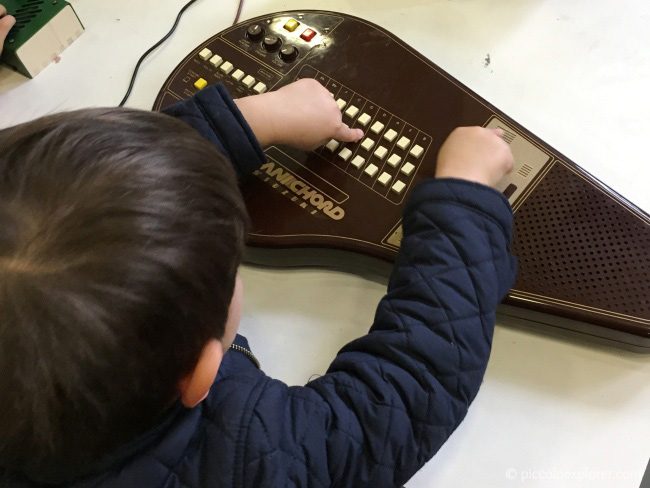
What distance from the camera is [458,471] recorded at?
492mm

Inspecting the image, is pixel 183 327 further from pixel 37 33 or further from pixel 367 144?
pixel 37 33

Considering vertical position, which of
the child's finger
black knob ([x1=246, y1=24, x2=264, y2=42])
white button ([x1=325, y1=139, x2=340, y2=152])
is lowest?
white button ([x1=325, y1=139, x2=340, y2=152])

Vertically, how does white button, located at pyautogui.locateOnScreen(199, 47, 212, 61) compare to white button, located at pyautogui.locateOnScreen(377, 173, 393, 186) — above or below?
above

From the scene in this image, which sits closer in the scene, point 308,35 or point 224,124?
point 224,124

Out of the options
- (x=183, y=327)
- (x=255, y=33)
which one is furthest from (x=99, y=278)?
(x=255, y=33)

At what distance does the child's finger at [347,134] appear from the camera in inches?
24.0

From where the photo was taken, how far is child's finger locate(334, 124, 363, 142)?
608 millimetres

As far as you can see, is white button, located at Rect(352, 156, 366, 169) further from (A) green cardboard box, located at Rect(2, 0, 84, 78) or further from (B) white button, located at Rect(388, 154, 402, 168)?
(A) green cardboard box, located at Rect(2, 0, 84, 78)

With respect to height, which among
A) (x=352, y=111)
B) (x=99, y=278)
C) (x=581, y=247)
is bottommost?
(x=581, y=247)

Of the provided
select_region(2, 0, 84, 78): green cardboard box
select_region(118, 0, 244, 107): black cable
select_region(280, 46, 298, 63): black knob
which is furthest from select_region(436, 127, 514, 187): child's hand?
select_region(2, 0, 84, 78): green cardboard box

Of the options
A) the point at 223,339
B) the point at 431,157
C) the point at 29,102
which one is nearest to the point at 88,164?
the point at 223,339

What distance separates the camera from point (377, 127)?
24.4 inches

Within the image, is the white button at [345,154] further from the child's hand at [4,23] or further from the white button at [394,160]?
the child's hand at [4,23]

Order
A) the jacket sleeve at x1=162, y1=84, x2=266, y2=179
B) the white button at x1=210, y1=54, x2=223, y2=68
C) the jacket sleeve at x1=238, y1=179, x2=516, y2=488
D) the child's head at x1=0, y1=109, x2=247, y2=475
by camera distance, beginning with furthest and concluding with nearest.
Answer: the white button at x1=210, y1=54, x2=223, y2=68 → the jacket sleeve at x1=162, y1=84, x2=266, y2=179 → the jacket sleeve at x1=238, y1=179, x2=516, y2=488 → the child's head at x1=0, y1=109, x2=247, y2=475
